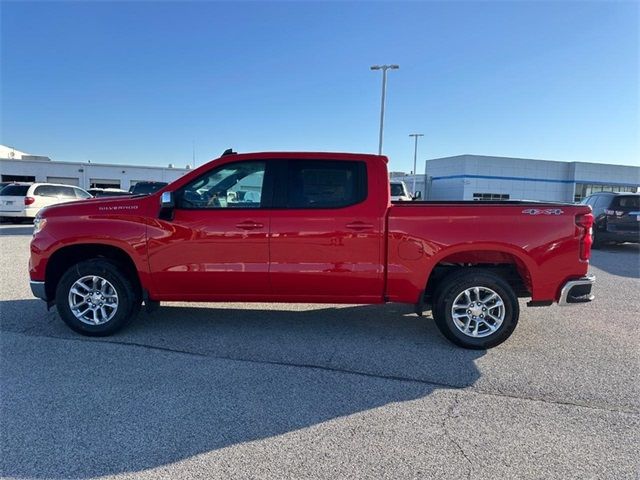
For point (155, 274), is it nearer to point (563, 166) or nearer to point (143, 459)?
point (143, 459)

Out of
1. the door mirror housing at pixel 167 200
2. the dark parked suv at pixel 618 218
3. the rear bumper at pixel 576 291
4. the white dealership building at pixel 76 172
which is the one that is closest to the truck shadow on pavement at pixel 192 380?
the rear bumper at pixel 576 291

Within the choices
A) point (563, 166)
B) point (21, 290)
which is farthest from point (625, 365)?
point (563, 166)

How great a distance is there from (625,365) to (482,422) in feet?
6.96

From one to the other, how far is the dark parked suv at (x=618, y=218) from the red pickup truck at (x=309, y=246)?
1014 centimetres

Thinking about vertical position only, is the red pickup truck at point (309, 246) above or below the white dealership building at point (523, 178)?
below

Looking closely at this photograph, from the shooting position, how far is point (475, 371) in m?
3.94

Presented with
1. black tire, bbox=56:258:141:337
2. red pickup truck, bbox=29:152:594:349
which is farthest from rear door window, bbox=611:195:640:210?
black tire, bbox=56:258:141:337

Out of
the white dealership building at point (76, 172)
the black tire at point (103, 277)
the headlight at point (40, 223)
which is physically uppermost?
the white dealership building at point (76, 172)

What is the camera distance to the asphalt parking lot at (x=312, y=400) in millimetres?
2611

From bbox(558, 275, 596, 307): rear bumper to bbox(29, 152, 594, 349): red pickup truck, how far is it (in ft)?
0.04

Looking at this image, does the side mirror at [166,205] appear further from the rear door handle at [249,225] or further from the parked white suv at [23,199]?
the parked white suv at [23,199]

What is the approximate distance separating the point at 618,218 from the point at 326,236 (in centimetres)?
1201

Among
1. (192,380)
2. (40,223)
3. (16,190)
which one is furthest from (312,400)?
(16,190)

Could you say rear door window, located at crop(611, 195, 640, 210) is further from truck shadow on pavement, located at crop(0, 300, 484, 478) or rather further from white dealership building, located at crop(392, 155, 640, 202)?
white dealership building, located at crop(392, 155, 640, 202)
